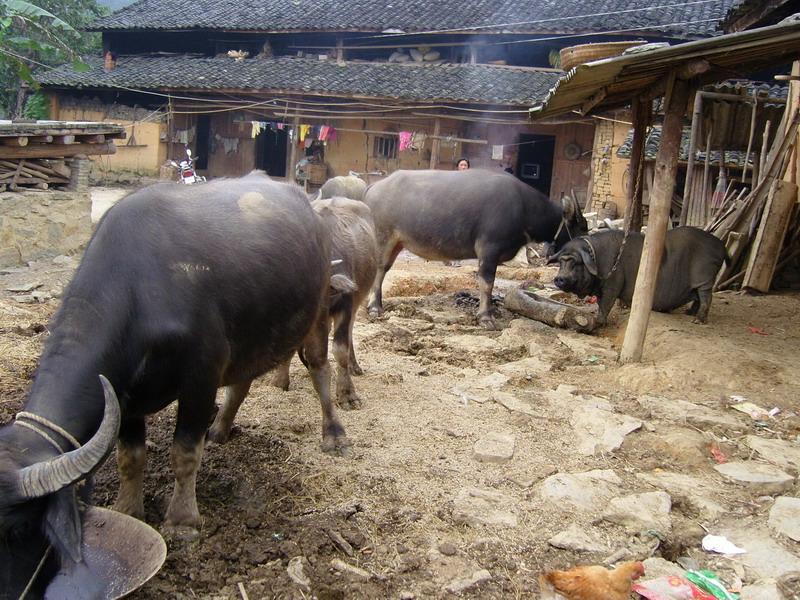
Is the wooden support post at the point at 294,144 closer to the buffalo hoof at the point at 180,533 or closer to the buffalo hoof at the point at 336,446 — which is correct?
the buffalo hoof at the point at 336,446

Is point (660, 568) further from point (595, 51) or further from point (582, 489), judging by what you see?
point (595, 51)

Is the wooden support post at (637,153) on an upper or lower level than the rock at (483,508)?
upper

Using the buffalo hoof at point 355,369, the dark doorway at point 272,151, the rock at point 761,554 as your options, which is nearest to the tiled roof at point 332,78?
the dark doorway at point 272,151

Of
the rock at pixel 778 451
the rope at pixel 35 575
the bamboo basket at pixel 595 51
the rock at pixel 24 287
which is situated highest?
the bamboo basket at pixel 595 51

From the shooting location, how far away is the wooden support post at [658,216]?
21.7ft

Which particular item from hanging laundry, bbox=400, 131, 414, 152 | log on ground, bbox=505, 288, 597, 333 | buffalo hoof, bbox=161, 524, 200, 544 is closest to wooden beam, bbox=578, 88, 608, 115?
log on ground, bbox=505, 288, 597, 333

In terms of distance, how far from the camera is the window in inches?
882

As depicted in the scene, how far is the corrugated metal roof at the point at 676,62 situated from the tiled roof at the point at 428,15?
12.4 m

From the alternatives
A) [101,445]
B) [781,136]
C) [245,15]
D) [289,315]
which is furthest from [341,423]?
[245,15]

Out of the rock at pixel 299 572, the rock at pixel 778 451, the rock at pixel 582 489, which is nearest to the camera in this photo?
the rock at pixel 299 572

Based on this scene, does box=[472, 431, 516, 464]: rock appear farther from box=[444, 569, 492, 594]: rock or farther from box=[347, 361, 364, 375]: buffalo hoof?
box=[347, 361, 364, 375]: buffalo hoof

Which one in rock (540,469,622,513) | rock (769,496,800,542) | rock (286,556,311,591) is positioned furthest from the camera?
rock (540,469,622,513)

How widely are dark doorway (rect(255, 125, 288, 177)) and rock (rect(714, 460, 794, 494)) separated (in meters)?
22.1

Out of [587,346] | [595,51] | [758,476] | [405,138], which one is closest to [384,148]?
[405,138]
